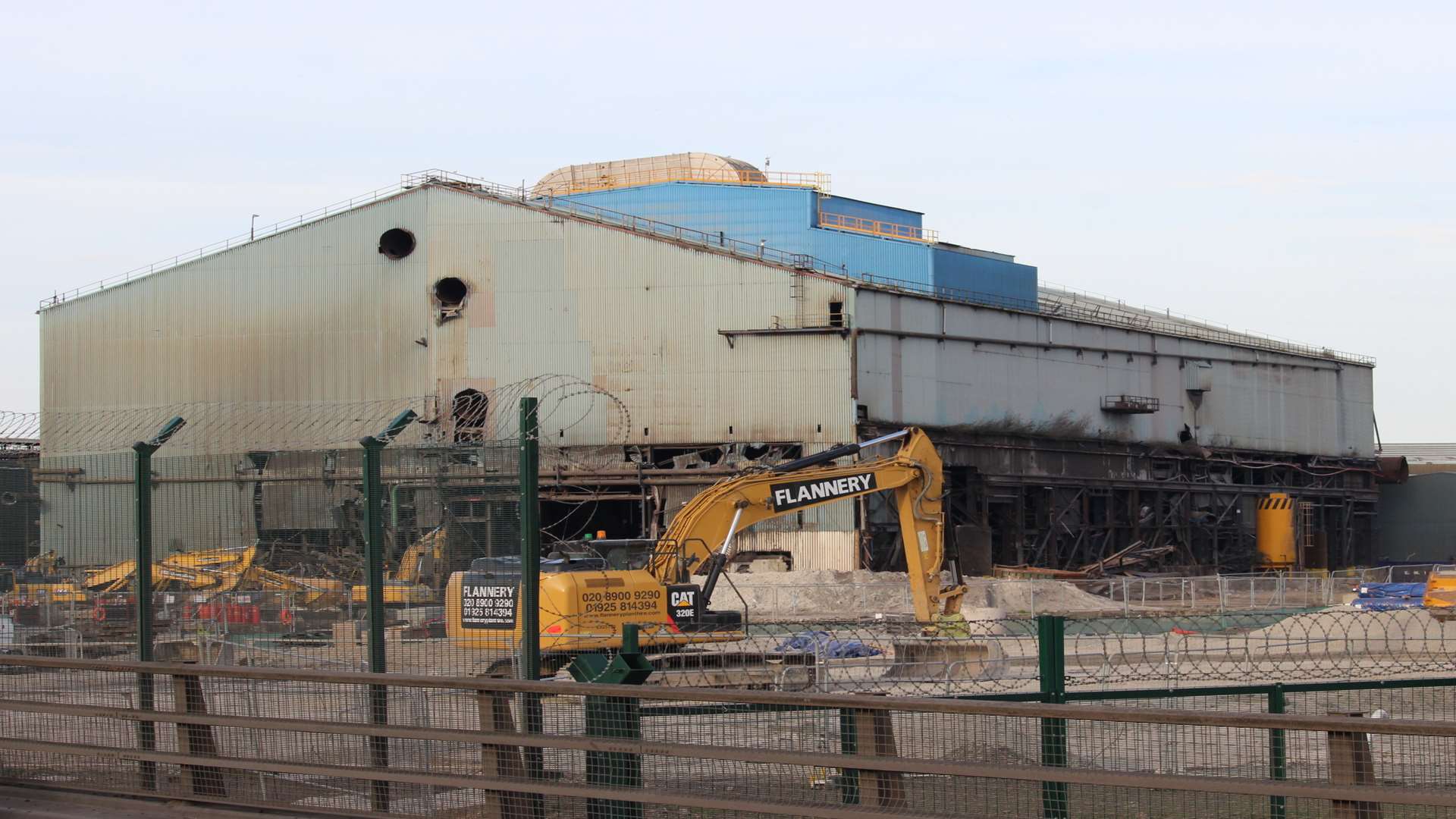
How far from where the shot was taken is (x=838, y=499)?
2867 centimetres

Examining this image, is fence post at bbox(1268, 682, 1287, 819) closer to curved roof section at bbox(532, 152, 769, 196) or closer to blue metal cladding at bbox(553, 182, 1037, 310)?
blue metal cladding at bbox(553, 182, 1037, 310)

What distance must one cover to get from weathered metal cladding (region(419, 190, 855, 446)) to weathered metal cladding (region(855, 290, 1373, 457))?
219 cm

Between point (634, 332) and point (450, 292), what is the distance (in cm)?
725

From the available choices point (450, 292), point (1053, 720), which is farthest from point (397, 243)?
point (1053, 720)

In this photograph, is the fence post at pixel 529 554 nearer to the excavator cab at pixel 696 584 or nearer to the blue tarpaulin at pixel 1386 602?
the excavator cab at pixel 696 584

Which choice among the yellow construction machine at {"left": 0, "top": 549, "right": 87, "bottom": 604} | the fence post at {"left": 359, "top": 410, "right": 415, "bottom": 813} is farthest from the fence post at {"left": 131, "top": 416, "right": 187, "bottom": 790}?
the fence post at {"left": 359, "top": 410, "right": 415, "bottom": 813}

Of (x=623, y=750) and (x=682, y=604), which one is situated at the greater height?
(x=623, y=750)

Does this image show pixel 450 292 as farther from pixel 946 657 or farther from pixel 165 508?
pixel 165 508

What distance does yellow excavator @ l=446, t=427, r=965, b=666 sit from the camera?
70.7 ft

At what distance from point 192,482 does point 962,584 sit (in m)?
18.4

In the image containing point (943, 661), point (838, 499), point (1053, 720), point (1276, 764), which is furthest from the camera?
point (838, 499)

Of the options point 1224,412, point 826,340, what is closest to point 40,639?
point 826,340

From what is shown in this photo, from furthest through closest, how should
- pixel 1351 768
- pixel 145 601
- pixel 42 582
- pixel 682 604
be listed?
1. pixel 682 604
2. pixel 42 582
3. pixel 145 601
4. pixel 1351 768

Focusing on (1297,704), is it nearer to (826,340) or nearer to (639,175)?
(826,340)
